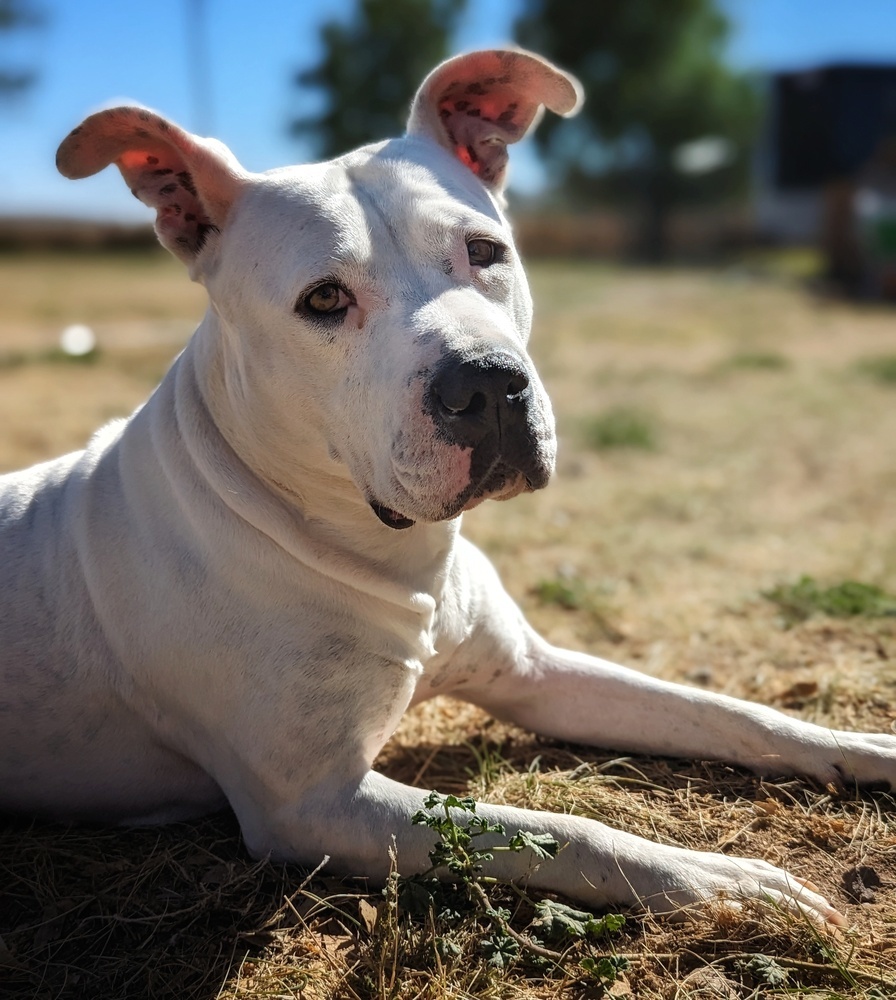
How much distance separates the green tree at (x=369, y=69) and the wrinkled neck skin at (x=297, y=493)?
3922 centimetres

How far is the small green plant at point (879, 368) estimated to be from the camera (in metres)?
9.40

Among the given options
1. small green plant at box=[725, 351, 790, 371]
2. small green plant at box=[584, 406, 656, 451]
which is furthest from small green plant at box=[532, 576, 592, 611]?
small green plant at box=[725, 351, 790, 371]

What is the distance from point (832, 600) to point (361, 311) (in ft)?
8.48

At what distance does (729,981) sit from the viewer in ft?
7.30

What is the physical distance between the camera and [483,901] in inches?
94.0

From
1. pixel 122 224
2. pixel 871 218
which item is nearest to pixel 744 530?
pixel 871 218

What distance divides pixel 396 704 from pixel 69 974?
37.2 inches

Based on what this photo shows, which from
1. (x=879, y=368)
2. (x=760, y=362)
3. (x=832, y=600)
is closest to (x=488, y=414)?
(x=832, y=600)

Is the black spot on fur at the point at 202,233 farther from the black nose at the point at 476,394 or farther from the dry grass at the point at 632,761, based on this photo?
the dry grass at the point at 632,761

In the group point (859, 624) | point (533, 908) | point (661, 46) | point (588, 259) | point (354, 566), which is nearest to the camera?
point (533, 908)

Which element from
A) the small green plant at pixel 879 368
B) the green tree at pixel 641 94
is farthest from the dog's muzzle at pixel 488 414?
the green tree at pixel 641 94

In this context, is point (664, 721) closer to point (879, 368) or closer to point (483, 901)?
point (483, 901)

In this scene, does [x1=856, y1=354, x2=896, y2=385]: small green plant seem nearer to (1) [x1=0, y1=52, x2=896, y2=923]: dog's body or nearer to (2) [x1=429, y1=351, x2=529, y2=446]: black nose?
(1) [x1=0, y1=52, x2=896, y2=923]: dog's body

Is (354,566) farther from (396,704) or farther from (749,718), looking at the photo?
(749,718)
